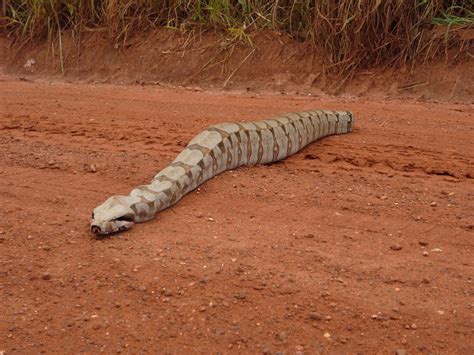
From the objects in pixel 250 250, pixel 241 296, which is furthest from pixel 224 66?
pixel 241 296

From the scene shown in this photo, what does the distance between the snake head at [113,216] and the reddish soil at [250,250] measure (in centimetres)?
9

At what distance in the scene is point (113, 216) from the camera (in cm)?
510

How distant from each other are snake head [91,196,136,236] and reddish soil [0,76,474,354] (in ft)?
0.30

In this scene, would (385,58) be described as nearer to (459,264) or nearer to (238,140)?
(238,140)

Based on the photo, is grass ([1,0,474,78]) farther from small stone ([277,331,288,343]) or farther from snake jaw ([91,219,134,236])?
small stone ([277,331,288,343])

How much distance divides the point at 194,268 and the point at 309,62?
6.63 metres

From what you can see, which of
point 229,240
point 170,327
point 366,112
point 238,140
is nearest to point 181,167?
point 238,140

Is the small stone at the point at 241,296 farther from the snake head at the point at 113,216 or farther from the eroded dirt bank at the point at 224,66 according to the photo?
the eroded dirt bank at the point at 224,66

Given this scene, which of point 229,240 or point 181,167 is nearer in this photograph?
point 229,240

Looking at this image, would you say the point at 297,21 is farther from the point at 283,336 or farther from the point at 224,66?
the point at 283,336

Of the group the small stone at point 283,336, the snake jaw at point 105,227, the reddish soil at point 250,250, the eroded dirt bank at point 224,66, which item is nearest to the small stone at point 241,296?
the reddish soil at point 250,250

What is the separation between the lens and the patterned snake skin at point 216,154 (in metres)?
5.28

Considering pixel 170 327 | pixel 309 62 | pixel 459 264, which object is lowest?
pixel 170 327

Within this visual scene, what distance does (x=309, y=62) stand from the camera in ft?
34.5
